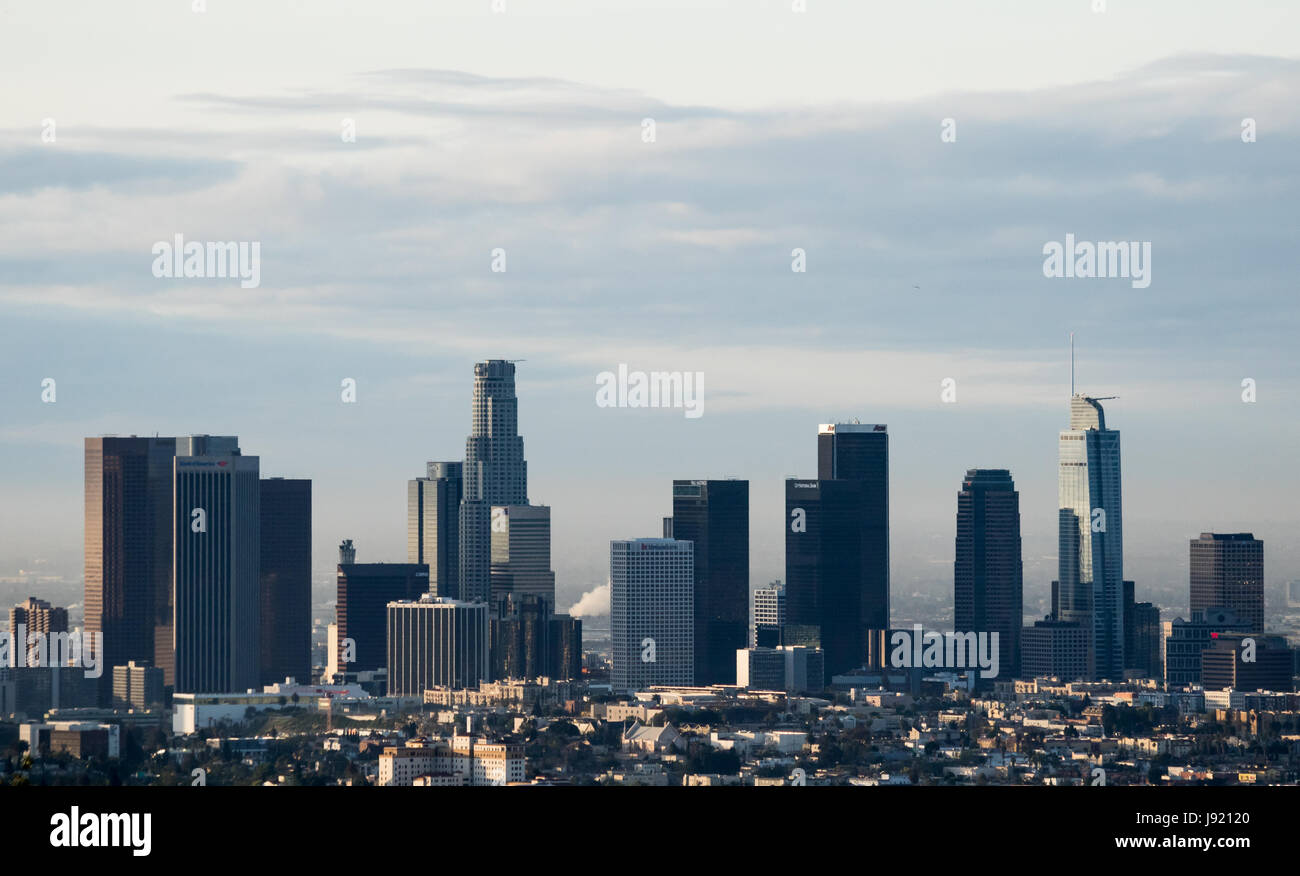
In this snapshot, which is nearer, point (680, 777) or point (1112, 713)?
point (680, 777)

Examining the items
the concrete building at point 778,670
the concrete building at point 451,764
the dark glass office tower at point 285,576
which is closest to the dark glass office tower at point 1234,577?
the concrete building at point 778,670

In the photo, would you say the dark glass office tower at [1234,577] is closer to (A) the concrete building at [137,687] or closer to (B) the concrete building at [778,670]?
(B) the concrete building at [778,670]

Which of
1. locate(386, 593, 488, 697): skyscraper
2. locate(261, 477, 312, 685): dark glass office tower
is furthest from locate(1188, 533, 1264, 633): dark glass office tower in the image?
locate(261, 477, 312, 685): dark glass office tower

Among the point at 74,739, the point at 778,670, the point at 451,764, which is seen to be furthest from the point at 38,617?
the point at 451,764

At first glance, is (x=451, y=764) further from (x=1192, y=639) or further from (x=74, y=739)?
(x=1192, y=639)

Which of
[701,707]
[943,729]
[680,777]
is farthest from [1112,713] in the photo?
[680,777]
